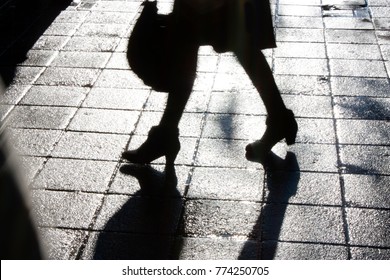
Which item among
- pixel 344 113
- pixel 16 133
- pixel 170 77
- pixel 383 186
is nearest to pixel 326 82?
pixel 344 113

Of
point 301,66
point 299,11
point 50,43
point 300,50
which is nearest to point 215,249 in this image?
point 301,66

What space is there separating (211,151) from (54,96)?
1862 mm

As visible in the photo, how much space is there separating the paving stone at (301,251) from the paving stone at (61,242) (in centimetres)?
122

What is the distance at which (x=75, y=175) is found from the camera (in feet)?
14.4

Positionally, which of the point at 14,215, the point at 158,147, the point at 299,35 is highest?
the point at 14,215

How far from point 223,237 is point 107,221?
0.82m

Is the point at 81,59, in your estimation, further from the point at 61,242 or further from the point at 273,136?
the point at 61,242

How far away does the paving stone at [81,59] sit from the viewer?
6137mm

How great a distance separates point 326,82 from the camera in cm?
559

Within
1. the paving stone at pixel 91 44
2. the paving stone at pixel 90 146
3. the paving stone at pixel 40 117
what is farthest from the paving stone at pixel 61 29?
the paving stone at pixel 90 146

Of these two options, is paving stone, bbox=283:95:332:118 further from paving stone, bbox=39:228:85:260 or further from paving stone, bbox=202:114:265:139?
paving stone, bbox=39:228:85:260

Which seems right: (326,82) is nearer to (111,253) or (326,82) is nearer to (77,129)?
(77,129)

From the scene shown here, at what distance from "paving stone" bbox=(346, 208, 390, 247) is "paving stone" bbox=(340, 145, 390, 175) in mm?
496

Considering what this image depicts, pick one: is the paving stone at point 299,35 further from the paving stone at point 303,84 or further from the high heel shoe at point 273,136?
the high heel shoe at point 273,136
